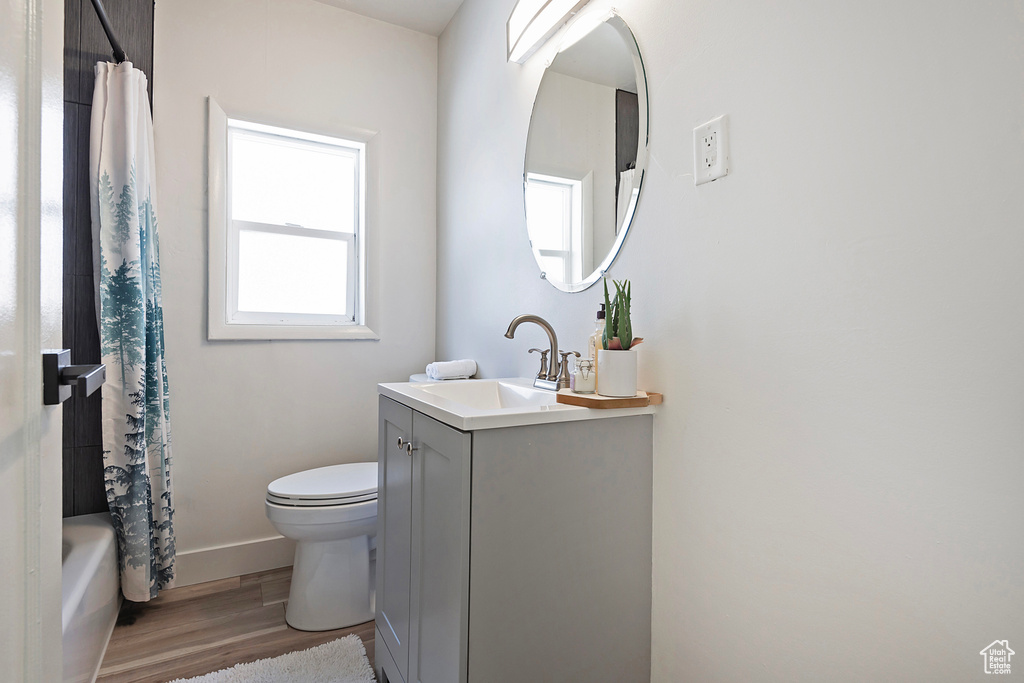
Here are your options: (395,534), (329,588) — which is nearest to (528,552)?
→ (395,534)

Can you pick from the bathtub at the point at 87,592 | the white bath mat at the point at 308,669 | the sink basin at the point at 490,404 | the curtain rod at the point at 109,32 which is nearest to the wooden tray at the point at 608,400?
the sink basin at the point at 490,404

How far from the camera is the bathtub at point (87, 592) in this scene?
48.5 inches

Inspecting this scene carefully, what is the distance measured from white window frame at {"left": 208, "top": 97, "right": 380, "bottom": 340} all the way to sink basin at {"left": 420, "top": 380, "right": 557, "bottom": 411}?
967mm

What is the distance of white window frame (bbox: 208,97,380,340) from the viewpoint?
2.08 m

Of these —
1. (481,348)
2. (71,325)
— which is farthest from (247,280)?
(481,348)

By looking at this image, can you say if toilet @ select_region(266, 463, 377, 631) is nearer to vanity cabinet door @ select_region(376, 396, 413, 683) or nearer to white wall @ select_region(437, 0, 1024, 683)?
vanity cabinet door @ select_region(376, 396, 413, 683)

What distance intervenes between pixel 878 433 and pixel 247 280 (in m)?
2.31

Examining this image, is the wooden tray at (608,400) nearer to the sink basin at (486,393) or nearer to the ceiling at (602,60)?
the sink basin at (486,393)

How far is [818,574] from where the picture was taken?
2.83 ft

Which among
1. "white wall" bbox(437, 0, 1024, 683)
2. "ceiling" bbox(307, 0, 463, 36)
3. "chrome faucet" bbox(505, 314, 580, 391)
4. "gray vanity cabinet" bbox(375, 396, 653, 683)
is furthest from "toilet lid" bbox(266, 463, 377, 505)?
"ceiling" bbox(307, 0, 463, 36)

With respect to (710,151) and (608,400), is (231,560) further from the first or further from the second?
(710,151)

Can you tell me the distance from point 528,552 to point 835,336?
68 centimetres

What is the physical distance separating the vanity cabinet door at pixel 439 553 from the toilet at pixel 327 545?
62cm

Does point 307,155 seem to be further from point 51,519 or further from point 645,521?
point 645,521
